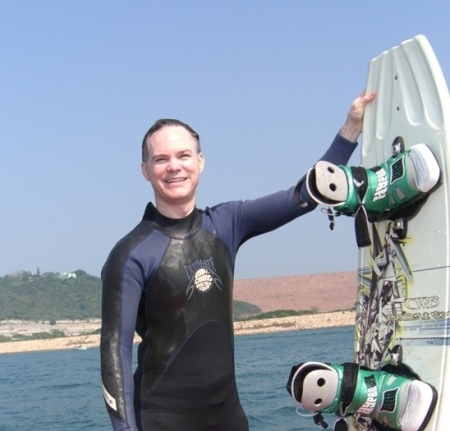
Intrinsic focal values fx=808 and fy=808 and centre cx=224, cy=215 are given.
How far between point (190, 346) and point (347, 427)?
0.69 metres

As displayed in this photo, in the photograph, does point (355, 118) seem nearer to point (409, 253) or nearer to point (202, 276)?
point (409, 253)

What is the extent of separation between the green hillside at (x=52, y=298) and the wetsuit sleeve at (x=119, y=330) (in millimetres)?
57505

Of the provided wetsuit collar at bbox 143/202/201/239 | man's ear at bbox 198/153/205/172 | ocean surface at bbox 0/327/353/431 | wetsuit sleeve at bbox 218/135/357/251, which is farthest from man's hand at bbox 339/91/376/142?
ocean surface at bbox 0/327/353/431

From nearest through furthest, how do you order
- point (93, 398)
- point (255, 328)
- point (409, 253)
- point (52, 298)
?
point (409, 253) < point (93, 398) < point (255, 328) < point (52, 298)

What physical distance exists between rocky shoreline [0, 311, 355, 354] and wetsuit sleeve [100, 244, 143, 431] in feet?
130

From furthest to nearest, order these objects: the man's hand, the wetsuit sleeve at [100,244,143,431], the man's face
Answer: the man's hand < the man's face < the wetsuit sleeve at [100,244,143,431]

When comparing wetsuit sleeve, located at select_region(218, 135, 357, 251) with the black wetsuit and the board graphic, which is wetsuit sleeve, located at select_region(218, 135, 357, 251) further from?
the board graphic

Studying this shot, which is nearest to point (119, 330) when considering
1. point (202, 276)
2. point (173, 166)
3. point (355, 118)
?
point (202, 276)

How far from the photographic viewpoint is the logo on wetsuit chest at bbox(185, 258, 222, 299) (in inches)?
99.0

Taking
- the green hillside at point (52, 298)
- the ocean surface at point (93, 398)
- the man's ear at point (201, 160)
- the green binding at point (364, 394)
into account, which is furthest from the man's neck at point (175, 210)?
the green hillside at point (52, 298)

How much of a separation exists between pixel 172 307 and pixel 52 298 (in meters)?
72.0

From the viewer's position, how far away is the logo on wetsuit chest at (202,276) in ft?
8.25

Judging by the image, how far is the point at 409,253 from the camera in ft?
8.89

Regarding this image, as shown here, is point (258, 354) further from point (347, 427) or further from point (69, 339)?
point (69, 339)
